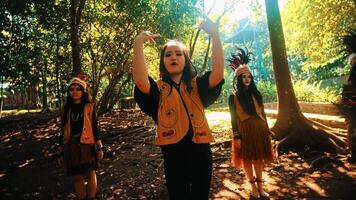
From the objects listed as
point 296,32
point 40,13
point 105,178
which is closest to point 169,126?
A: point 105,178

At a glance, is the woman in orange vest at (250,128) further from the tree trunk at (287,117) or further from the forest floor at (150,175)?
the tree trunk at (287,117)

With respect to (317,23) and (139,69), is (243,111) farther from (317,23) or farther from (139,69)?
(317,23)

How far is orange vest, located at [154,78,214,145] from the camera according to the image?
9.68 ft

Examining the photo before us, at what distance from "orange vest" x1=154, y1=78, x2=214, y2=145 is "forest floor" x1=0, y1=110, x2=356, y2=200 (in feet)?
11.5

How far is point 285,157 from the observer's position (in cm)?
855

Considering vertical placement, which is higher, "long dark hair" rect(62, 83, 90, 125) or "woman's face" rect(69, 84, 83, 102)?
"woman's face" rect(69, 84, 83, 102)

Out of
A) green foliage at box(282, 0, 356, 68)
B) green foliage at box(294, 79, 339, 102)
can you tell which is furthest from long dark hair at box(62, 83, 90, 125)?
green foliage at box(294, 79, 339, 102)

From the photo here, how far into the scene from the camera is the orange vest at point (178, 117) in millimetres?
2949

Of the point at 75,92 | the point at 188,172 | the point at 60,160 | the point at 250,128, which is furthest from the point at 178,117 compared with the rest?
the point at 60,160

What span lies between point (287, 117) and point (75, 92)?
6.45 meters

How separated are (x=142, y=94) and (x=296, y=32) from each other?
16.6 meters

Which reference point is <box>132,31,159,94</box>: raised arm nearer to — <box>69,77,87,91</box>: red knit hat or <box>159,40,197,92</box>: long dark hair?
<box>159,40,197,92</box>: long dark hair

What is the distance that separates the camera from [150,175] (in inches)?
320

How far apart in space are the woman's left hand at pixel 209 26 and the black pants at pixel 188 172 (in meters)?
1.03
